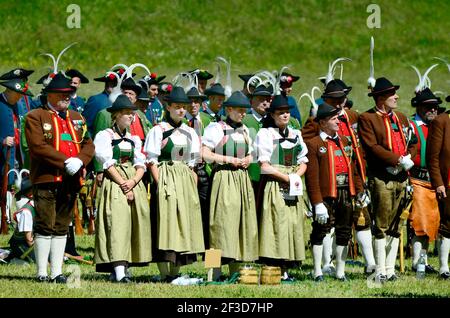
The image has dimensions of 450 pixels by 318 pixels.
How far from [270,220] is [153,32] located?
29984 mm

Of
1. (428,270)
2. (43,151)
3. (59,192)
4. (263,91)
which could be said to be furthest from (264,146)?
(428,270)

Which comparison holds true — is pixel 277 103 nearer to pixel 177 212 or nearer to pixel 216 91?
pixel 177 212

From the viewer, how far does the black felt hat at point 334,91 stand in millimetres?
→ 12953

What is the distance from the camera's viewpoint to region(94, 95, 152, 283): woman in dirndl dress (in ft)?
38.6

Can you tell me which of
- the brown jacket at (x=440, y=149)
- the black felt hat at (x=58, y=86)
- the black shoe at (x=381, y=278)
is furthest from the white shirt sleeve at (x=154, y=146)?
the brown jacket at (x=440, y=149)

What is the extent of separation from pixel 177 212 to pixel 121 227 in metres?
0.60

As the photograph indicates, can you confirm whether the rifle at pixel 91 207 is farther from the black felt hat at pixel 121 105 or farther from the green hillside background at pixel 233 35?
the green hillside background at pixel 233 35

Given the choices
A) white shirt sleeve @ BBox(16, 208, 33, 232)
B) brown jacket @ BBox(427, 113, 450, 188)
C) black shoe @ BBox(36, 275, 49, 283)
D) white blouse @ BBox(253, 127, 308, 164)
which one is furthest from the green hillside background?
black shoe @ BBox(36, 275, 49, 283)

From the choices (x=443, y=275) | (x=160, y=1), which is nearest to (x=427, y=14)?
(x=160, y=1)

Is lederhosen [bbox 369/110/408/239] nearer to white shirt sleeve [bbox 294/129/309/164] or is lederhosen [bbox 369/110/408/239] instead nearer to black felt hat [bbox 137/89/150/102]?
white shirt sleeve [bbox 294/129/309/164]

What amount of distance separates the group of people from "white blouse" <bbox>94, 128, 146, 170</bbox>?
0.04 ft

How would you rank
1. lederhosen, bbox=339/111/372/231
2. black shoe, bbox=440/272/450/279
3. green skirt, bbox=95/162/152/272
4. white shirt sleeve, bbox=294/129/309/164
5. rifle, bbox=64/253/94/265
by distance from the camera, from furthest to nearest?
1. rifle, bbox=64/253/94/265
2. black shoe, bbox=440/272/450/279
3. lederhosen, bbox=339/111/372/231
4. white shirt sleeve, bbox=294/129/309/164
5. green skirt, bbox=95/162/152/272

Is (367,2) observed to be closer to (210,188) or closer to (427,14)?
(427,14)

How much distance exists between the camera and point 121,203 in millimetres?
11805
